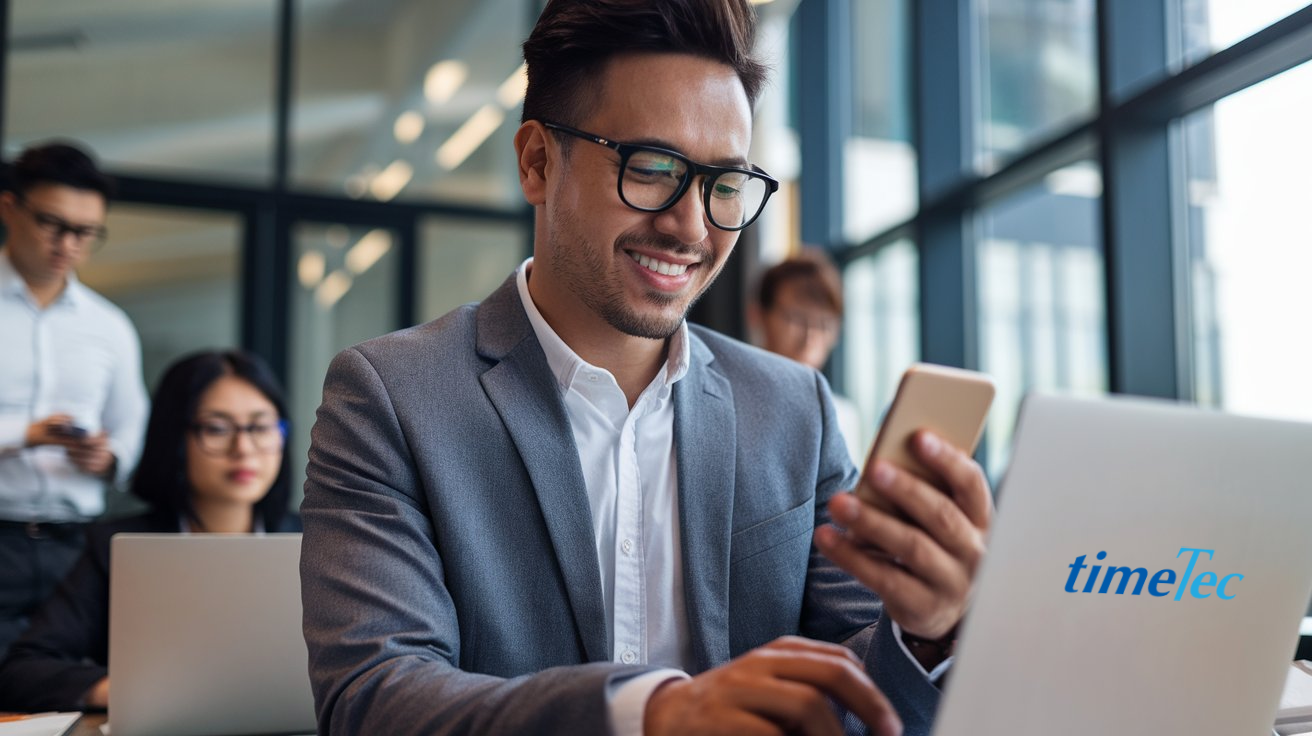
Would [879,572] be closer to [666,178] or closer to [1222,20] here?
[666,178]

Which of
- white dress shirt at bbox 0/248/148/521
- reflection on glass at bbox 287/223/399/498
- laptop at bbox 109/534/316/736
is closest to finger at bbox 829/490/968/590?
laptop at bbox 109/534/316/736

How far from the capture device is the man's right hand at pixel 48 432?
2791mm

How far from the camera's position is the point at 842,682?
811 mm

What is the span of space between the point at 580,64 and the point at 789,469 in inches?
24.2

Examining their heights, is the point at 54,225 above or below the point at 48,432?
above

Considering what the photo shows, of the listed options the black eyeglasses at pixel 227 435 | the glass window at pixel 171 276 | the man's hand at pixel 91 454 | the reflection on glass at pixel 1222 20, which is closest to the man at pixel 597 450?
the black eyeglasses at pixel 227 435

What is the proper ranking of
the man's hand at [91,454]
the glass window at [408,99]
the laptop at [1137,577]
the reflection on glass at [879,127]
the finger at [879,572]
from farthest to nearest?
the glass window at [408,99], the reflection on glass at [879,127], the man's hand at [91,454], the finger at [879,572], the laptop at [1137,577]

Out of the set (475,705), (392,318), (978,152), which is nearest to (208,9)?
(392,318)

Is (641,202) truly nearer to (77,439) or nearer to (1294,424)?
(1294,424)

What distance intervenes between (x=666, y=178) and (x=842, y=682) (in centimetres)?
70

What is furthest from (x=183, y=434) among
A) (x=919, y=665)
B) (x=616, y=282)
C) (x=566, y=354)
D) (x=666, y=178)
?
(x=919, y=665)

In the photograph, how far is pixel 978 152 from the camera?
4129 mm

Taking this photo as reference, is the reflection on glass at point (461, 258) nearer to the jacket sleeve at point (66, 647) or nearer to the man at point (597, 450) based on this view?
the jacket sleeve at point (66, 647)

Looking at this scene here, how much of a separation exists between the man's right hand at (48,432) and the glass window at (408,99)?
259 centimetres
